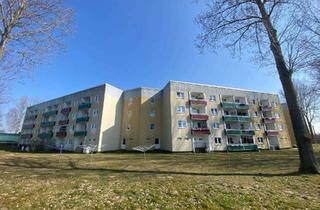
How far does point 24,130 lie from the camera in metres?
51.4

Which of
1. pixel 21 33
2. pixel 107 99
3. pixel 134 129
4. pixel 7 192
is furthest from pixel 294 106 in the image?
pixel 107 99

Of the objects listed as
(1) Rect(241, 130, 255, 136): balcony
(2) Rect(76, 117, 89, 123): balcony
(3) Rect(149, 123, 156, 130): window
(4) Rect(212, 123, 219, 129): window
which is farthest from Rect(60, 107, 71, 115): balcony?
(1) Rect(241, 130, 255, 136): balcony

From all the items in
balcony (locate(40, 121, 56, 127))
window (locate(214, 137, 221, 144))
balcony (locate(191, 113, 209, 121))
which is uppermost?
balcony (locate(40, 121, 56, 127))

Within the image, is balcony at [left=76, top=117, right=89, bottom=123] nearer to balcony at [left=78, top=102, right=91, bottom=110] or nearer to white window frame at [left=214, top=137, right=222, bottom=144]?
balcony at [left=78, top=102, right=91, bottom=110]

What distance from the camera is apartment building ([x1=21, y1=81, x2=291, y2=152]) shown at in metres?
32.9

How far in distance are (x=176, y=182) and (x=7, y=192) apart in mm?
5540

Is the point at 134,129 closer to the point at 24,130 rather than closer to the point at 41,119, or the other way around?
the point at 41,119

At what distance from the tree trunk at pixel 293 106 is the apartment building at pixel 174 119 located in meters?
22.4

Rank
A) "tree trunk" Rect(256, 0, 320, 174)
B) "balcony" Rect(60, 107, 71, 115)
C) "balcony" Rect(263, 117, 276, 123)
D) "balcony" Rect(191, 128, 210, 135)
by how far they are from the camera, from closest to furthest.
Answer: "tree trunk" Rect(256, 0, 320, 174) → "balcony" Rect(191, 128, 210, 135) → "balcony" Rect(263, 117, 276, 123) → "balcony" Rect(60, 107, 71, 115)

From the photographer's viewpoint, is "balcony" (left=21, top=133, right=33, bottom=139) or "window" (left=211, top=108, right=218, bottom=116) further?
"balcony" (left=21, top=133, right=33, bottom=139)

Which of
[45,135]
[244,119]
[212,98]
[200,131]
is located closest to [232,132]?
[244,119]

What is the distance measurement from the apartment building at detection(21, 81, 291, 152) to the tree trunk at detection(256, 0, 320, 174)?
2241 centimetres

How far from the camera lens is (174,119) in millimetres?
32094

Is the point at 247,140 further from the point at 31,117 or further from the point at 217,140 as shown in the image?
the point at 31,117
